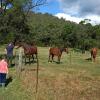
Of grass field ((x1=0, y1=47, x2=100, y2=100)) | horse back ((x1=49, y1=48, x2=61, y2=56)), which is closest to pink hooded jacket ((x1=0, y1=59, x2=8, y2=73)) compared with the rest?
grass field ((x1=0, y1=47, x2=100, y2=100))

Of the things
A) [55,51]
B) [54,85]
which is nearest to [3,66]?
[54,85]

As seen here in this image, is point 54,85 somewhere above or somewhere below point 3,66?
below

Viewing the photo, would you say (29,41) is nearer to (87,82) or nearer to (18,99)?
(87,82)

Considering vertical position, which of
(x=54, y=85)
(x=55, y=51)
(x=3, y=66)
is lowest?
(x=54, y=85)

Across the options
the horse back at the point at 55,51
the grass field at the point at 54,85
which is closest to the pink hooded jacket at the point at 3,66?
the grass field at the point at 54,85

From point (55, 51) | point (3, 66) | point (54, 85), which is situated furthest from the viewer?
point (55, 51)

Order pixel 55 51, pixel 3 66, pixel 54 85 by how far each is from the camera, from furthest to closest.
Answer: pixel 55 51 → pixel 54 85 → pixel 3 66

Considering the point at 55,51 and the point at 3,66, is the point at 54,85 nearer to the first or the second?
the point at 3,66

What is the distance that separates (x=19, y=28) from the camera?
1464 inches

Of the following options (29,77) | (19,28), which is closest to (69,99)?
(29,77)

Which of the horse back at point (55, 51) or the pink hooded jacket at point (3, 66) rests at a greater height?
the horse back at point (55, 51)

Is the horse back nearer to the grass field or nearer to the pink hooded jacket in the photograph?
the grass field

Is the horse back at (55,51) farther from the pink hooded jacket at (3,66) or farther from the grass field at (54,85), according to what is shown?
the pink hooded jacket at (3,66)

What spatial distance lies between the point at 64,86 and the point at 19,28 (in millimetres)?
17697
